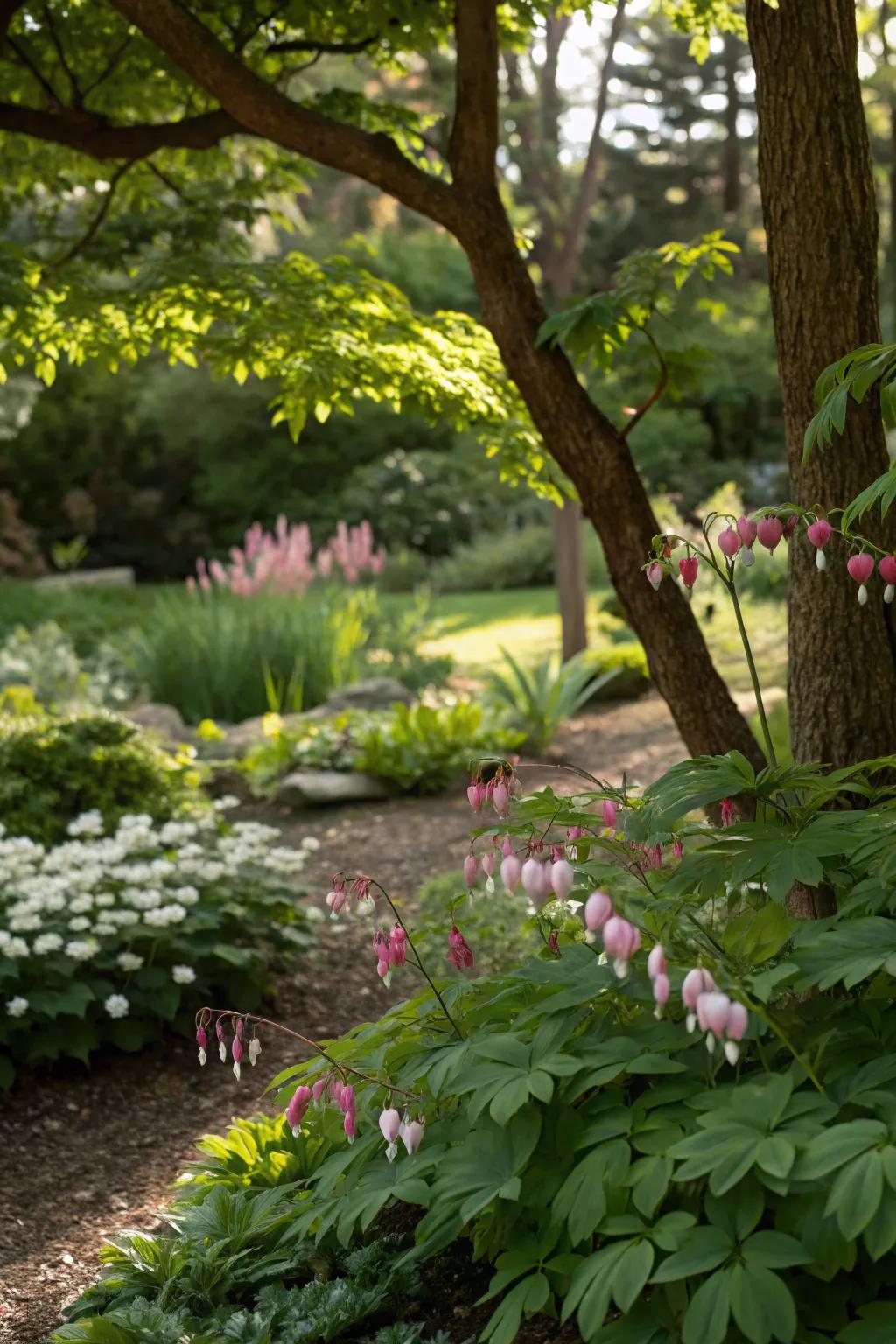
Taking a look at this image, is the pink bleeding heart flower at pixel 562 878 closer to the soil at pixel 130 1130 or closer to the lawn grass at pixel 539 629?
the soil at pixel 130 1130

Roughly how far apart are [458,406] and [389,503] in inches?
556

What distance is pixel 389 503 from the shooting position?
18.6 m

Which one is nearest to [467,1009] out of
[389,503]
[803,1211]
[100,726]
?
[803,1211]

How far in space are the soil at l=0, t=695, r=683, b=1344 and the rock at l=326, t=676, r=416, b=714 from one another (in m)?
2.47

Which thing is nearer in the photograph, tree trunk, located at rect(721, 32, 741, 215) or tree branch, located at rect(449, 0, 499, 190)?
tree branch, located at rect(449, 0, 499, 190)

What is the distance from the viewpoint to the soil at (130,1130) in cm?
287

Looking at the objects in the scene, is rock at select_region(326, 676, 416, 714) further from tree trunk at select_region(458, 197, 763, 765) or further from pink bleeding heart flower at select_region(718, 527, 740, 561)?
pink bleeding heart flower at select_region(718, 527, 740, 561)

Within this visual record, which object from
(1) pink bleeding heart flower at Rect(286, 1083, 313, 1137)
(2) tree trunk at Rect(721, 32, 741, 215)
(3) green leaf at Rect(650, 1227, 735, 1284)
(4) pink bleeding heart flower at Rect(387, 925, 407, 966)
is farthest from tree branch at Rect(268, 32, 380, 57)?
(2) tree trunk at Rect(721, 32, 741, 215)

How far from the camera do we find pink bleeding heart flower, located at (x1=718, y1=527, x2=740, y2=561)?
224cm

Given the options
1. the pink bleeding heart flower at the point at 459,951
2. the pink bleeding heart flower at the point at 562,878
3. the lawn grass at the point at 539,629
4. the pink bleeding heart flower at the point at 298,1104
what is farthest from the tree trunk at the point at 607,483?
the lawn grass at the point at 539,629

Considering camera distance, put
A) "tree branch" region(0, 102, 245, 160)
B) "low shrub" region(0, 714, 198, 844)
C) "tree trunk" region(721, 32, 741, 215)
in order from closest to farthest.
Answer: "tree branch" region(0, 102, 245, 160) < "low shrub" region(0, 714, 198, 844) < "tree trunk" region(721, 32, 741, 215)

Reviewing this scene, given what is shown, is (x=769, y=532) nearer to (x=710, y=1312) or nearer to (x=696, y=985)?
(x=696, y=985)

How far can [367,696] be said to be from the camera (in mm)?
8578

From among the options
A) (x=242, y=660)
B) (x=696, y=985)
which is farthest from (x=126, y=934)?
(x=242, y=660)
